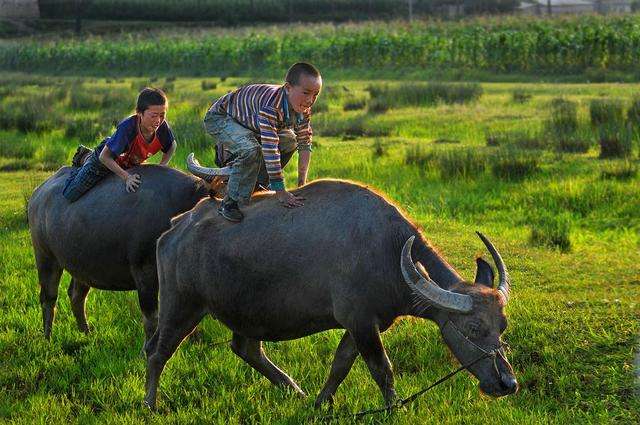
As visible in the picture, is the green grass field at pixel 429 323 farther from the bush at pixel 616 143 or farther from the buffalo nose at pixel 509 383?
the buffalo nose at pixel 509 383

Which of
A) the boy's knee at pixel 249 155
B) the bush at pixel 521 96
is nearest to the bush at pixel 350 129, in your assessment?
the bush at pixel 521 96

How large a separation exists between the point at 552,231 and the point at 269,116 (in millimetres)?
5504

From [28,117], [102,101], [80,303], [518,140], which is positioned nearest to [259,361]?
[80,303]

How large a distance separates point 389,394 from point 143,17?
6097cm

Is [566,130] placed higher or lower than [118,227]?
lower

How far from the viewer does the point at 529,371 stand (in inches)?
246

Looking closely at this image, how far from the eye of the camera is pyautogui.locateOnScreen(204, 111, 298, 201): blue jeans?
5.62m

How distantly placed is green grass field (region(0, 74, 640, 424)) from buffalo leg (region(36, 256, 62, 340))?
17cm

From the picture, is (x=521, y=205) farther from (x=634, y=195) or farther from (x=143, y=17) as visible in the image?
(x=143, y=17)

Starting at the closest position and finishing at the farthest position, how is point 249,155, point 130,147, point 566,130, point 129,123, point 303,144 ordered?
point 249,155, point 303,144, point 129,123, point 130,147, point 566,130

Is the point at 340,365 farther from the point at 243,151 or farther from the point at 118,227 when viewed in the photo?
the point at 118,227

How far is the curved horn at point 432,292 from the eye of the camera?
467 centimetres

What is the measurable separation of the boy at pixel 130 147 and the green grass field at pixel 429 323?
4.16 feet

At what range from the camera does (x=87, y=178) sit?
682cm
